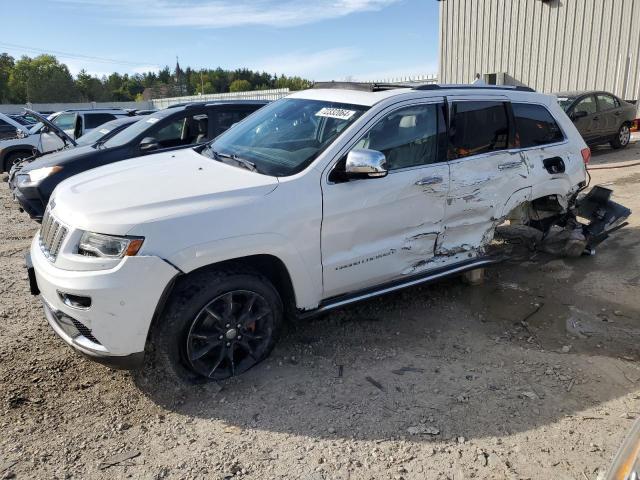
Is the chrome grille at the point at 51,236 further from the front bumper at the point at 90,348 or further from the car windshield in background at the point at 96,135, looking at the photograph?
the car windshield in background at the point at 96,135

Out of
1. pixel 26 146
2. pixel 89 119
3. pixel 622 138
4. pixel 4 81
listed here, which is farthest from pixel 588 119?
pixel 4 81

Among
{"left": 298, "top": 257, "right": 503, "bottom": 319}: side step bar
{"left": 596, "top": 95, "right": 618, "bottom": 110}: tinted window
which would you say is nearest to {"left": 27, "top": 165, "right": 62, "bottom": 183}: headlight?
{"left": 298, "top": 257, "right": 503, "bottom": 319}: side step bar

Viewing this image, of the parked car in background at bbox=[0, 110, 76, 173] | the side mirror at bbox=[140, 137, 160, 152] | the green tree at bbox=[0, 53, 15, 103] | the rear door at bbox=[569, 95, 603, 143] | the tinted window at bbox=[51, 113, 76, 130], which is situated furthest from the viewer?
the green tree at bbox=[0, 53, 15, 103]

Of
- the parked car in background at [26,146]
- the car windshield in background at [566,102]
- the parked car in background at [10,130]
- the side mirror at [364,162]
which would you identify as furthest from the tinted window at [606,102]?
the parked car in background at [10,130]

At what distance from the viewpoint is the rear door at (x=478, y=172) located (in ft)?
13.1

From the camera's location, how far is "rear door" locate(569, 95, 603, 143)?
11984 millimetres

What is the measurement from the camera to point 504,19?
60.7 ft

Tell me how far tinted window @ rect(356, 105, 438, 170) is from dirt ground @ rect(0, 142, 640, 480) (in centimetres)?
135

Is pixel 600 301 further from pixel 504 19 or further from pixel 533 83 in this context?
pixel 504 19

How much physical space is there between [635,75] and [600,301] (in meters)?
14.3

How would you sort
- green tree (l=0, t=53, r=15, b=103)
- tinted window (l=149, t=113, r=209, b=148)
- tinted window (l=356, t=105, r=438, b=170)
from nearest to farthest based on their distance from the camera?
1. tinted window (l=356, t=105, r=438, b=170)
2. tinted window (l=149, t=113, r=209, b=148)
3. green tree (l=0, t=53, r=15, b=103)

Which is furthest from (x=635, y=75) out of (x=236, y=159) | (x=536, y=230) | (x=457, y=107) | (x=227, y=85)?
(x=227, y=85)

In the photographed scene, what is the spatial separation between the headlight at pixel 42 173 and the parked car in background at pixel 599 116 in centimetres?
1071

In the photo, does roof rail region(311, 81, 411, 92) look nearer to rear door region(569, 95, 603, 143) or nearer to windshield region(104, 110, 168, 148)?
windshield region(104, 110, 168, 148)
